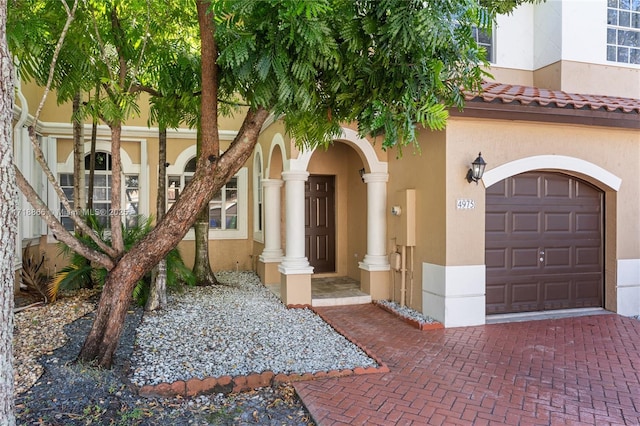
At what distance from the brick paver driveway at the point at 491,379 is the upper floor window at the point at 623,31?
696 cm

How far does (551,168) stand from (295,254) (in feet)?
16.2

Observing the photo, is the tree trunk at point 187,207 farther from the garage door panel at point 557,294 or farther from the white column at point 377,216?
the garage door panel at point 557,294

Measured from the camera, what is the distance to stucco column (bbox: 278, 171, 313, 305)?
26.4 ft

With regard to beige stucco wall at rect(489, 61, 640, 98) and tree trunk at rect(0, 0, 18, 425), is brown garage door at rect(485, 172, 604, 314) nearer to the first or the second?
beige stucco wall at rect(489, 61, 640, 98)

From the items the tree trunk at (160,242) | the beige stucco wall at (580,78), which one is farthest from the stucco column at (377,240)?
the tree trunk at (160,242)

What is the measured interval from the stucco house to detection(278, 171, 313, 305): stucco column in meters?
0.02

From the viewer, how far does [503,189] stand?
7.44 metres

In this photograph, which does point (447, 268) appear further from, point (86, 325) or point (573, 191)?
point (86, 325)

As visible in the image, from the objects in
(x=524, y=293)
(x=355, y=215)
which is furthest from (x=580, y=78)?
(x=355, y=215)

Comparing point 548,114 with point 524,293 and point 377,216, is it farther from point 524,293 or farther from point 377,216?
point 377,216

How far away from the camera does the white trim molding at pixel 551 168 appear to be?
23.1 feet

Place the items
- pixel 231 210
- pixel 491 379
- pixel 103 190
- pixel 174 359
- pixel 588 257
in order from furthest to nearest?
pixel 231 210 < pixel 103 190 < pixel 588 257 < pixel 174 359 < pixel 491 379

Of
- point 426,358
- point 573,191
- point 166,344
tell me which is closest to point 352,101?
point 426,358

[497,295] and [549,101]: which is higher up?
[549,101]
